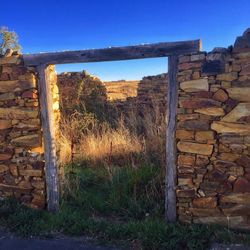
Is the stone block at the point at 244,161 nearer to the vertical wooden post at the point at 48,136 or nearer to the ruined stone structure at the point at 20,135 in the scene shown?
the vertical wooden post at the point at 48,136

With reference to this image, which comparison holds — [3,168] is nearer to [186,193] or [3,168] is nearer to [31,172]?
[31,172]

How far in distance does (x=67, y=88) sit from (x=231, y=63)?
6.70 metres

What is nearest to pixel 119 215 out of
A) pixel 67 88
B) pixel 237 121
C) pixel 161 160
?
pixel 161 160

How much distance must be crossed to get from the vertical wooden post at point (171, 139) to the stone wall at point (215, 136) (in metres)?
0.07

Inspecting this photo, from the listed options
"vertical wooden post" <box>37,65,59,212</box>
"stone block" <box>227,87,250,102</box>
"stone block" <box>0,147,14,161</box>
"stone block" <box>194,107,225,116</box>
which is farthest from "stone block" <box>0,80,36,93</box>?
"stone block" <box>227,87,250,102</box>

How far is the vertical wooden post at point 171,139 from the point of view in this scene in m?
4.61

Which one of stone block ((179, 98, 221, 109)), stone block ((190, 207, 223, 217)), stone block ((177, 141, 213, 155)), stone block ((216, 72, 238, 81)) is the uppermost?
stone block ((216, 72, 238, 81))

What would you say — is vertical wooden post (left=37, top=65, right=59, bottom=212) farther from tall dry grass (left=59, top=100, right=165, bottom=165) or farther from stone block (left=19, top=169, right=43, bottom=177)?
tall dry grass (left=59, top=100, right=165, bottom=165)

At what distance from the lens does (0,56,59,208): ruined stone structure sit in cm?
514

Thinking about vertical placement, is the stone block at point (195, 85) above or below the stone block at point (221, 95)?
above

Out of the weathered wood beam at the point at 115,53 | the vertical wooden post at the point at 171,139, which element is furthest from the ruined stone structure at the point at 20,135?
the vertical wooden post at the point at 171,139

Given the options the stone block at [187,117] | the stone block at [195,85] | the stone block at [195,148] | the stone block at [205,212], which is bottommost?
the stone block at [205,212]

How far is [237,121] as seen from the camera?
4.32 metres

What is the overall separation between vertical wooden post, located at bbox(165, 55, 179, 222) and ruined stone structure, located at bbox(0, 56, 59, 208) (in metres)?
1.81
